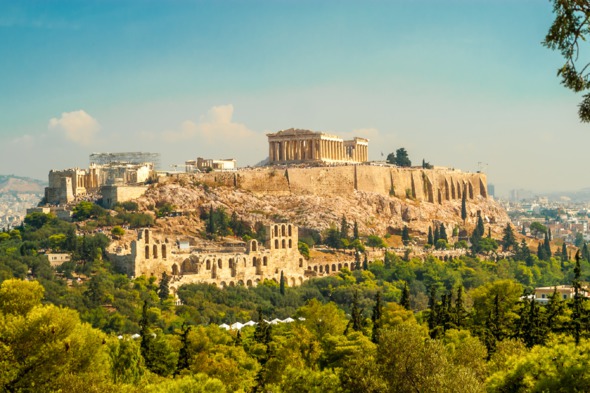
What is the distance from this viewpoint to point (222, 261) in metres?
85.1

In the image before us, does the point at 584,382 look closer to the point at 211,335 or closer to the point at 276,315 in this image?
the point at 211,335

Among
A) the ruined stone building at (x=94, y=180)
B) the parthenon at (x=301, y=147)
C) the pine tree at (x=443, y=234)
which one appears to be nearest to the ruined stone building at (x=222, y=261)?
the ruined stone building at (x=94, y=180)

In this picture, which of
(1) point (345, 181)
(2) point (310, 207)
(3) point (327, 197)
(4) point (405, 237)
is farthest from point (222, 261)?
(1) point (345, 181)

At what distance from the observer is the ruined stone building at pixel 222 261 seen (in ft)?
264

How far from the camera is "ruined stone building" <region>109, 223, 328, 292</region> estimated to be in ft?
264

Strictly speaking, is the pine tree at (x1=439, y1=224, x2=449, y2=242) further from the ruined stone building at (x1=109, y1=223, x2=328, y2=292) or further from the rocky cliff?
the ruined stone building at (x1=109, y1=223, x2=328, y2=292)

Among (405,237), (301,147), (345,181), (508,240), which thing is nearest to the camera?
(405,237)

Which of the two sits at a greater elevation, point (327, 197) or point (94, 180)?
point (94, 180)

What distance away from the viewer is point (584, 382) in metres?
27.4

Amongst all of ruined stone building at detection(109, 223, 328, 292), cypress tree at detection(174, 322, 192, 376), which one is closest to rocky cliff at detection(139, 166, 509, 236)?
ruined stone building at detection(109, 223, 328, 292)

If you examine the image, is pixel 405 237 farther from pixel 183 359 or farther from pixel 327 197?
pixel 183 359

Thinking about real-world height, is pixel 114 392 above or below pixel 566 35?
below

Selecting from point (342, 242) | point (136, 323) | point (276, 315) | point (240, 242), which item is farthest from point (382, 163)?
point (136, 323)

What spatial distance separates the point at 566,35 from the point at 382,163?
111 m
